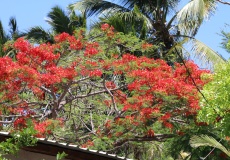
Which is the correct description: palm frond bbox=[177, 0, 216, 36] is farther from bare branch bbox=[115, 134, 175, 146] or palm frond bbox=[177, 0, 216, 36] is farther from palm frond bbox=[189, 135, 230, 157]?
palm frond bbox=[189, 135, 230, 157]

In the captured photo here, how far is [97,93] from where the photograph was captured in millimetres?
12711

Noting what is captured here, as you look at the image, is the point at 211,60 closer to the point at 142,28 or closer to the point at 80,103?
the point at 142,28

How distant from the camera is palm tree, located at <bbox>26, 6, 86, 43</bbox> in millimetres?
18047

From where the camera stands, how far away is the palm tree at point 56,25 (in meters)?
18.0

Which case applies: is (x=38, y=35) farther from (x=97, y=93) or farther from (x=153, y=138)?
(x=153, y=138)

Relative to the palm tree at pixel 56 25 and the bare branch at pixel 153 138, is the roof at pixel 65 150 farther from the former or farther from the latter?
the palm tree at pixel 56 25

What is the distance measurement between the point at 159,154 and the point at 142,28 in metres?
4.18

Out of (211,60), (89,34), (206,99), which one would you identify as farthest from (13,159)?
(211,60)

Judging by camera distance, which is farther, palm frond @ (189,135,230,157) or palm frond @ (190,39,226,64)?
palm frond @ (190,39,226,64)

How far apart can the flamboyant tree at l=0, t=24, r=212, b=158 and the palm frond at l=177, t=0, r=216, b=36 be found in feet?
12.0

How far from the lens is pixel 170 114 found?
39.7 ft

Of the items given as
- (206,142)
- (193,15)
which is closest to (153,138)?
(206,142)

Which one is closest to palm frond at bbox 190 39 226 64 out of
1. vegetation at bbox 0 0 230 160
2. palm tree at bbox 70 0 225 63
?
palm tree at bbox 70 0 225 63

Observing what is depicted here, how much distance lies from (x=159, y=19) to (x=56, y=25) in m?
3.41
